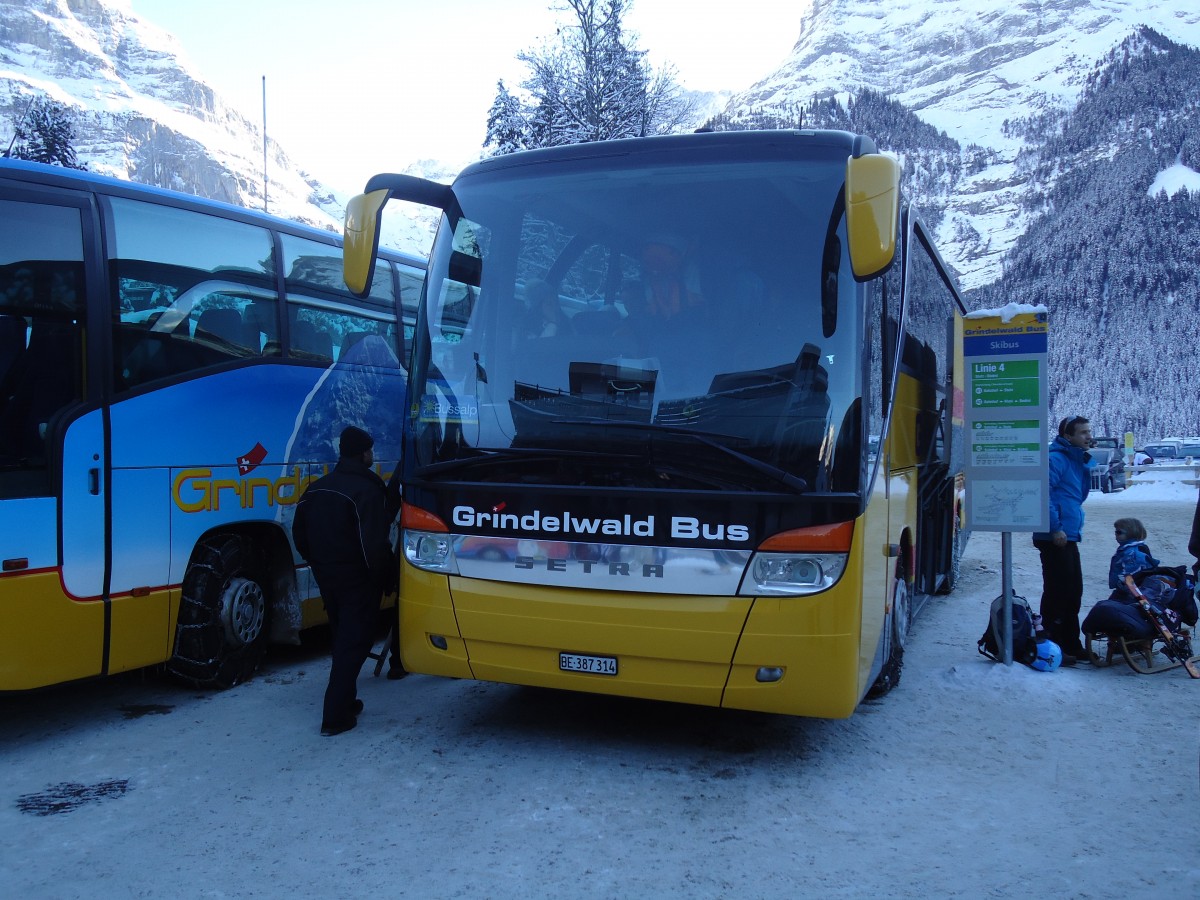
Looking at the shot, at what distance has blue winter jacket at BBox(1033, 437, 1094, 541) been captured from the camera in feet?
23.5

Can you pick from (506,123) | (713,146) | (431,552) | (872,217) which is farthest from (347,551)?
(506,123)

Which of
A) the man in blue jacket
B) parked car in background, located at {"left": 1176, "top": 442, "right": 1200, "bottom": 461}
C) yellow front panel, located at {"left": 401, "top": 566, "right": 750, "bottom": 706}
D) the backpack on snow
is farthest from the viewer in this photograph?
parked car in background, located at {"left": 1176, "top": 442, "right": 1200, "bottom": 461}

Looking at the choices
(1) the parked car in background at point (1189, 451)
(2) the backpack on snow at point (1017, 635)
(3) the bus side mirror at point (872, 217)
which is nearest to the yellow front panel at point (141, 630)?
(3) the bus side mirror at point (872, 217)

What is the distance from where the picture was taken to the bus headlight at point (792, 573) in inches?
173

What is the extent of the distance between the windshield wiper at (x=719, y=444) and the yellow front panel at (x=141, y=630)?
2.85m

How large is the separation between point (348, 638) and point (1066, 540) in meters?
4.90

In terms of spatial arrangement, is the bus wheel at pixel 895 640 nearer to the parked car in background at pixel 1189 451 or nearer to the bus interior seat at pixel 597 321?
the bus interior seat at pixel 597 321

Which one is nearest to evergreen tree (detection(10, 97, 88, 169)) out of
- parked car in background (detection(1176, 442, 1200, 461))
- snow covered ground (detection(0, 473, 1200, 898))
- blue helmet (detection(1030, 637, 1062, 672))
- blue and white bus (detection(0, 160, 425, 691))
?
blue and white bus (detection(0, 160, 425, 691))

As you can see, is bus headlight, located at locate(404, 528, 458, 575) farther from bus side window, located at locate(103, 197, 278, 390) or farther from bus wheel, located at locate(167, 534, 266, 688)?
bus side window, located at locate(103, 197, 278, 390)

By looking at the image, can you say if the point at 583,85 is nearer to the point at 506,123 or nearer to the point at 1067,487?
the point at 506,123

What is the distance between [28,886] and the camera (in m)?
3.60

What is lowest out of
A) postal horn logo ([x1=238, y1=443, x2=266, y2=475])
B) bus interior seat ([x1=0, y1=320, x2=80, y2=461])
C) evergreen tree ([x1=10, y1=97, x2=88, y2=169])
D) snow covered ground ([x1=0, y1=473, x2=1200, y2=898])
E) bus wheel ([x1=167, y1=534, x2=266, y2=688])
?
snow covered ground ([x1=0, y1=473, x2=1200, y2=898])

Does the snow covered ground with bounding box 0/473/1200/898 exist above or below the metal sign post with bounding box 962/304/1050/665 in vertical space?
below

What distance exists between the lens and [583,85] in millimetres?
24234
